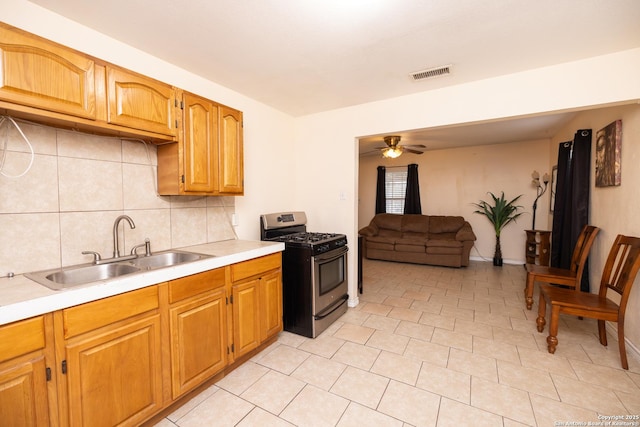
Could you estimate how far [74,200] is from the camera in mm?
1726

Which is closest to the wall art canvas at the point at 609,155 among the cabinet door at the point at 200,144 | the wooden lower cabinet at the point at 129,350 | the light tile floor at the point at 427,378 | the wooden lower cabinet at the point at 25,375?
the light tile floor at the point at 427,378

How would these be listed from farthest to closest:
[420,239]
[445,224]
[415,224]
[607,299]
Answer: [415,224]
[445,224]
[420,239]
[607,299]

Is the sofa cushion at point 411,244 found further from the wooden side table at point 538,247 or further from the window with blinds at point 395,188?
the wooden side table at point 538,247

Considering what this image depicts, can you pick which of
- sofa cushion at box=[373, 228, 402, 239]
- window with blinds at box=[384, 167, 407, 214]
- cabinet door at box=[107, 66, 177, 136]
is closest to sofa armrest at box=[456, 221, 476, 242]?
sofa cushion at box=[373, 228, 402, 239]

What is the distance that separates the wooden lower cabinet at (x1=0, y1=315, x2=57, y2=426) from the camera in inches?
41.5

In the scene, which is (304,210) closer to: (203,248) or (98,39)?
(203,248)

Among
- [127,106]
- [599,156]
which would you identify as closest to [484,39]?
[599,156]

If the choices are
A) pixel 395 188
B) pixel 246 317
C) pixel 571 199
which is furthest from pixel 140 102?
pixel 395 188

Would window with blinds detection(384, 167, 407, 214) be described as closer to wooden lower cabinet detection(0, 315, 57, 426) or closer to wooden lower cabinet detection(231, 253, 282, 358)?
wooden lower cabinet detection(231, 253, 282, 358)

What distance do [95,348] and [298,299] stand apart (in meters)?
1.60

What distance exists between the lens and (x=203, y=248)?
7.54ft

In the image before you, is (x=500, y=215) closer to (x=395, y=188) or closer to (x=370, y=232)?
(x=395, y=188)

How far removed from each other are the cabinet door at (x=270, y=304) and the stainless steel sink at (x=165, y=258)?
22.2 inches

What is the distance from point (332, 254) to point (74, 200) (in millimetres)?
2040
